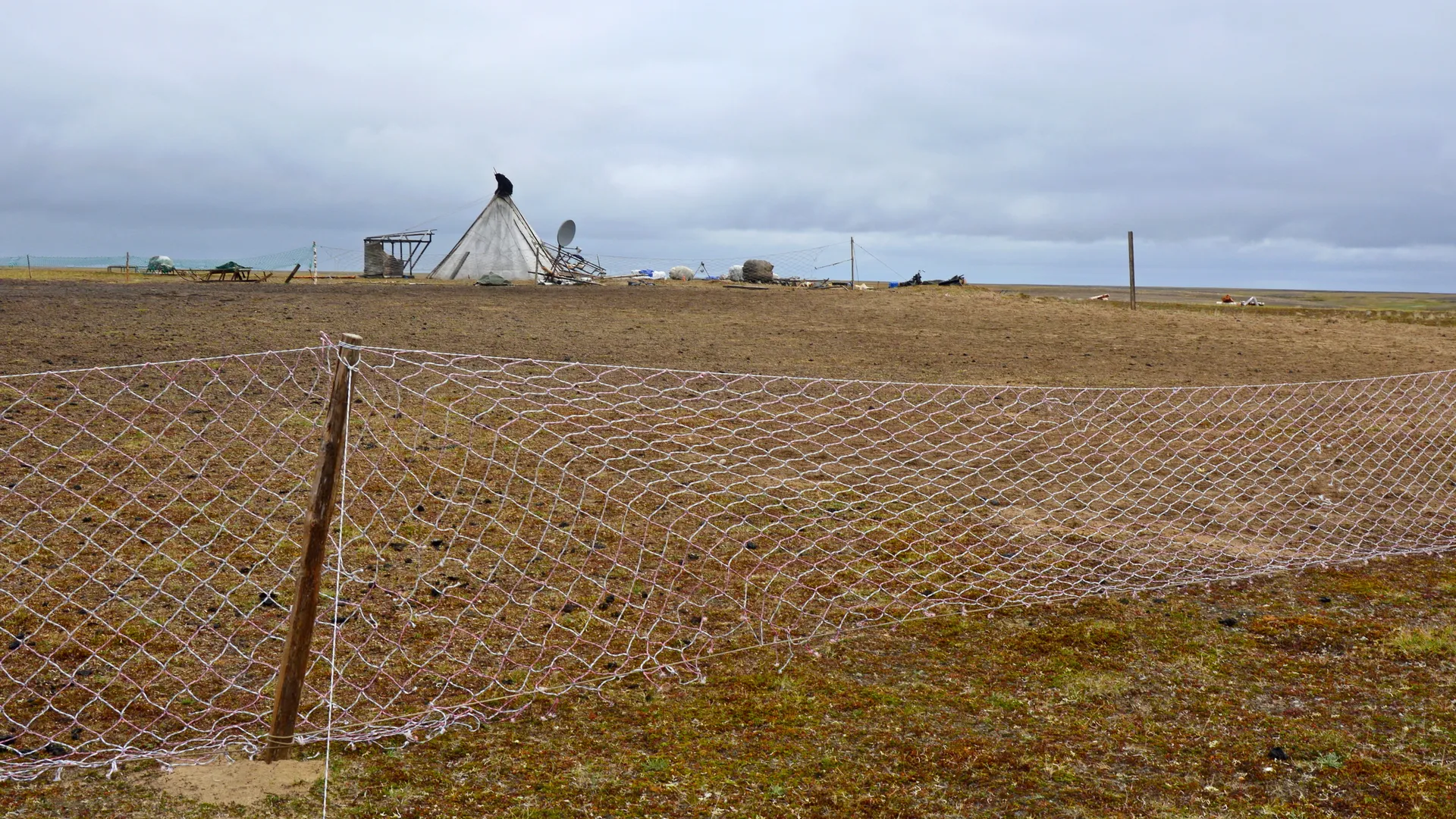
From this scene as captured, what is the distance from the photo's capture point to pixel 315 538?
12.2 ft

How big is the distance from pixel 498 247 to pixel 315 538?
30.0 meters

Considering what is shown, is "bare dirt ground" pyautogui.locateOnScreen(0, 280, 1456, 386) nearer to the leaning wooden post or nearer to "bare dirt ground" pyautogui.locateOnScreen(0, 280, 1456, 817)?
"bare dirt ground" pyautogui.locateOnScreen(0, 280, 1456, 817)

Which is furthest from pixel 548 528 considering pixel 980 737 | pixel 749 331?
pixel 749 331

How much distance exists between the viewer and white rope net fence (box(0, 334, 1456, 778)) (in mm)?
4695

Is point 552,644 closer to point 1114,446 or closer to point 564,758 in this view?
point 564,758

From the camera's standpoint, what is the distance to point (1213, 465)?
368 inches

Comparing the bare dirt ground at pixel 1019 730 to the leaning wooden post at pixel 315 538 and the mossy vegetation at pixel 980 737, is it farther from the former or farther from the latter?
the leaning wooden post at pixel 315 538

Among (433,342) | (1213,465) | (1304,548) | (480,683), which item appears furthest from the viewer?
(433,342)

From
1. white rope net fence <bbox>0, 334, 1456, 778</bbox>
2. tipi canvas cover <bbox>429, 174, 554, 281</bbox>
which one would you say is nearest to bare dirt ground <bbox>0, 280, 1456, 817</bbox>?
white rope net fence <bbox>0, 334, 1456, 778</bbox>

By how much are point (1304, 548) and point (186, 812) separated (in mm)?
6676

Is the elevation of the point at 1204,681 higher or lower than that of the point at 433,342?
lower

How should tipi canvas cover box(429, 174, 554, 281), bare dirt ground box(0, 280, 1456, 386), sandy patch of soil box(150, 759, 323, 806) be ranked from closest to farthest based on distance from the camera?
sandy patch of soil box(150, 759, 323, 806) → bare dirt ground box(0, 280, 1456, 386) → tipi canvas cover box(429, 174, 554, 281)

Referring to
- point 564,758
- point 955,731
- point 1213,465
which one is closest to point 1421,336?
point 1213,465

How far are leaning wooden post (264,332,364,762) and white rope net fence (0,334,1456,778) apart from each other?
0.13 meters
